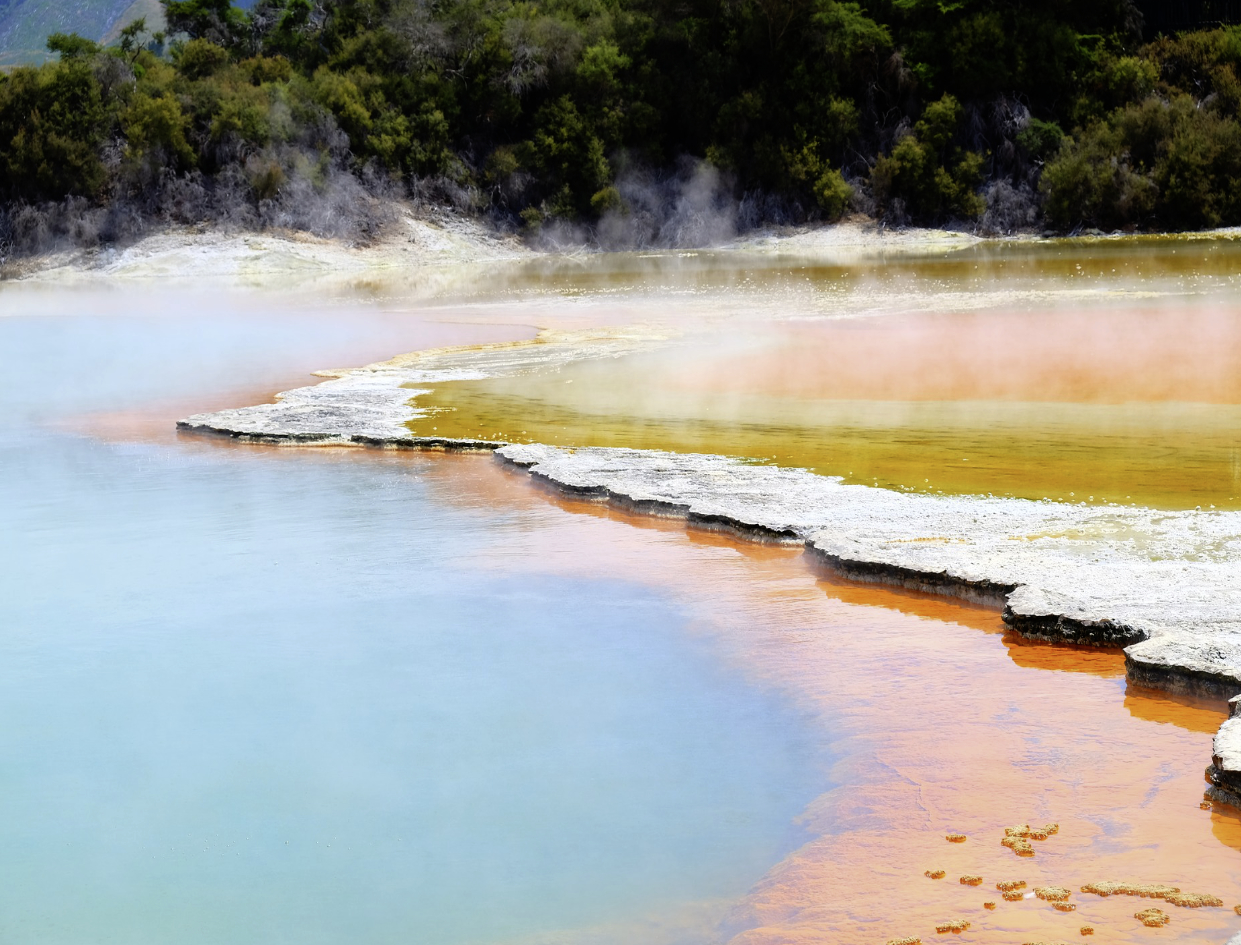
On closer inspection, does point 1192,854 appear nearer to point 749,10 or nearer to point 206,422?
point 206,422

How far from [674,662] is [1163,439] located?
5261mm

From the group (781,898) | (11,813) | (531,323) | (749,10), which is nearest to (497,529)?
(11,813)

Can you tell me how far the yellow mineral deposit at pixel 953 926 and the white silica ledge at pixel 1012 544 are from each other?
1142mm

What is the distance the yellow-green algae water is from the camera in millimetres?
9016

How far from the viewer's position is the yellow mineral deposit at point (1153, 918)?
3.56 meters

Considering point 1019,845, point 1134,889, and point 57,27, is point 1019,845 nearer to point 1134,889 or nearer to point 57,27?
point 1134,889

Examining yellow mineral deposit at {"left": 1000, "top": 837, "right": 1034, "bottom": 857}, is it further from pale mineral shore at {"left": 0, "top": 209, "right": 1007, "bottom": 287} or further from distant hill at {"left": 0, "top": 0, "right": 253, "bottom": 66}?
distant hill at {"left": 0, "top": 0, "right": 253, "bottom": 66}

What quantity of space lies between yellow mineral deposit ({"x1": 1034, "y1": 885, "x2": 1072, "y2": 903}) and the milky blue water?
2.44ft

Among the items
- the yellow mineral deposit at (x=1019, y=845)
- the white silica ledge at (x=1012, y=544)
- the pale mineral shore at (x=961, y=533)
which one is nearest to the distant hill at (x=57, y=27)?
the pale mineral shore at (x=961, y=533)

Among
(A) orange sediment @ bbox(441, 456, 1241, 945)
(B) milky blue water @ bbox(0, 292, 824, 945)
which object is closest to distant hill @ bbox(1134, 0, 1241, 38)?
(B) milky blue water @ bbox(0, 292, 824, 945)

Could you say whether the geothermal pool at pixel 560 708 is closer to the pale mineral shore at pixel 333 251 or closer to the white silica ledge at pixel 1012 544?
the white silica ledge at pixel 1012 544

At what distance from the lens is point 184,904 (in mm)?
4004

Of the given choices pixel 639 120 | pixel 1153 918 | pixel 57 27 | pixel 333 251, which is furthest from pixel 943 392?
pixel 57 27

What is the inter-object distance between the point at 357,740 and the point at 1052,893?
251cm
